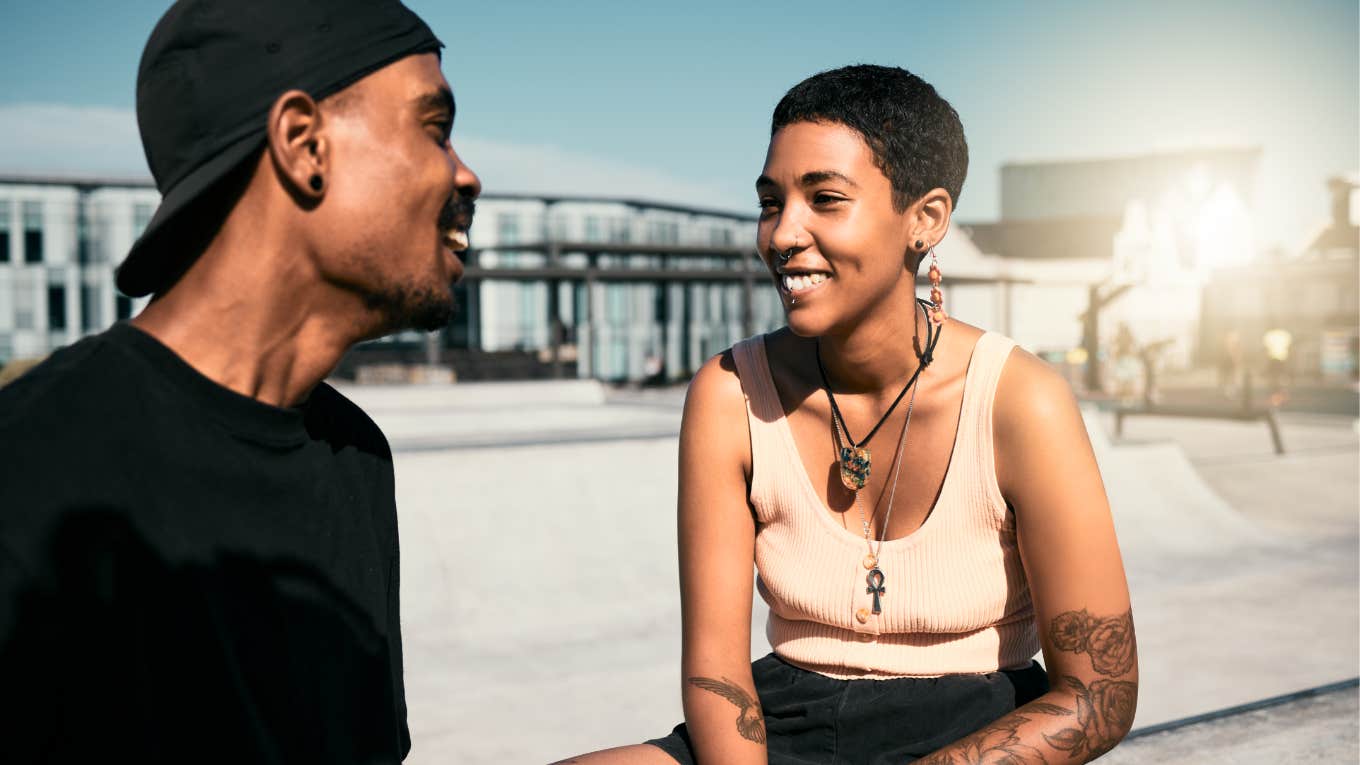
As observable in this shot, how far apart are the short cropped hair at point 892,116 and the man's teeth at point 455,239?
0.73 m

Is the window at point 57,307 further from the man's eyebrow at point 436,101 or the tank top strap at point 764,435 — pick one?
the man's eyebrow at point 436,101

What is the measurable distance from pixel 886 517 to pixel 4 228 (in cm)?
4026

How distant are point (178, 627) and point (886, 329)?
4.36ft

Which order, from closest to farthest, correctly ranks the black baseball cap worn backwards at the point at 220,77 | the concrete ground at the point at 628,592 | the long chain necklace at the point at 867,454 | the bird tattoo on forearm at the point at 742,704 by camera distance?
the black baseball cap worn backwards at the point at 220,77 → the bird tattoo on forearm at the point at 742,704 → the long chain necklace at the point at 867,454 → the concrete ground at the point at 628,592

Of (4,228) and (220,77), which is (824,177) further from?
(4,228)

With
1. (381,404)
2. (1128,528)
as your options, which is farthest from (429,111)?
(381,404)

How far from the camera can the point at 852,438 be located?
2.02 meters

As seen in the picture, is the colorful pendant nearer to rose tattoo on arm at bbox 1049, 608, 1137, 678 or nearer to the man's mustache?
rose tattoo on arm at bbox 1049, 608, 1137, 678

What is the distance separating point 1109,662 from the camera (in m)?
1.76

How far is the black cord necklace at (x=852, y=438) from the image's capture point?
1954mm

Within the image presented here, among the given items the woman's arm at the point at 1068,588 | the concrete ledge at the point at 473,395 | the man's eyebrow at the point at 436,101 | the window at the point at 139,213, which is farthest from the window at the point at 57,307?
the woman's arm at the point at 1068,588

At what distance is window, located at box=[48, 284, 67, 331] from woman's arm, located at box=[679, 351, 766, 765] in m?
39.6

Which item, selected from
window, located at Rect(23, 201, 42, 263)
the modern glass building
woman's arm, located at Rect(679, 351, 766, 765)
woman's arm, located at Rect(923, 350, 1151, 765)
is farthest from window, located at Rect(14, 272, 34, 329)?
woman's arm, located at Rect(923, 350, 1151, 765)

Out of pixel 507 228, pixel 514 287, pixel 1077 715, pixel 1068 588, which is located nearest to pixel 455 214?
pixel 1068 588
